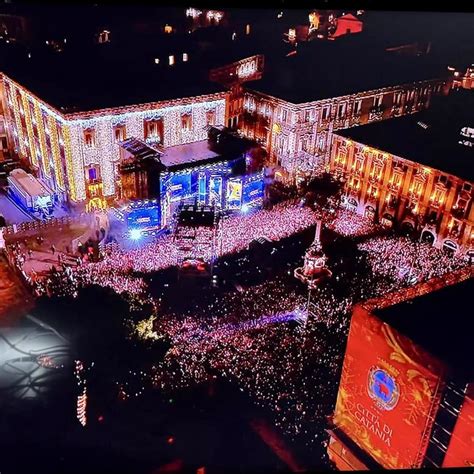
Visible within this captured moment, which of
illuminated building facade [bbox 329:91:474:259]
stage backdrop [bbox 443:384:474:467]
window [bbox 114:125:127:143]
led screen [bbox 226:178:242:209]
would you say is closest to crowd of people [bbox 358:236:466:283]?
illuminated building facade [bbox 329:91:474:259]

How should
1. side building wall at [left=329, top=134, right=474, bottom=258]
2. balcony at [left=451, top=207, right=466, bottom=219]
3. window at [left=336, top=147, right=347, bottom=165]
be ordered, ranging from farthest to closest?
window at [left=336, top=147, right=347, bottom=165] → side building wall at [left=329, top=134, right=474, bottom=258] → balcony at [left=451, top=207, right=466, bottom=219]

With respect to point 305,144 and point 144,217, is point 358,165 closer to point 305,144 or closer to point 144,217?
point 305,144

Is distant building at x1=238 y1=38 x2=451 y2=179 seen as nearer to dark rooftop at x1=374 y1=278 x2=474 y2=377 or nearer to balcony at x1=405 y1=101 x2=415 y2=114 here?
balcony at x1=405 y1=101 x2=415 y2=114

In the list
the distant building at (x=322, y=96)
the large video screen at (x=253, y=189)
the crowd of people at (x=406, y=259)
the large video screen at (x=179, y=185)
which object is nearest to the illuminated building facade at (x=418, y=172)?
the distant building at (x=322, y=96)

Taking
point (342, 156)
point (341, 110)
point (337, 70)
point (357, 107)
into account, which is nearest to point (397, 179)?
point (342, 156)


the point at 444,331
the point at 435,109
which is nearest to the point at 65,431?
the point at 444,331
